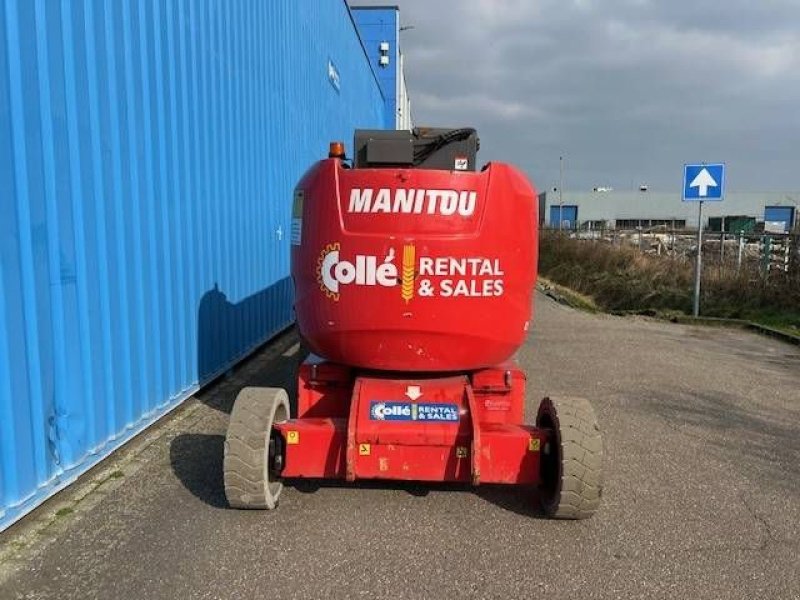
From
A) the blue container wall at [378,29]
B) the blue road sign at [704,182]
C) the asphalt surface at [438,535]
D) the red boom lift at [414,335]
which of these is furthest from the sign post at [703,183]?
the blue container wall at [378,29]

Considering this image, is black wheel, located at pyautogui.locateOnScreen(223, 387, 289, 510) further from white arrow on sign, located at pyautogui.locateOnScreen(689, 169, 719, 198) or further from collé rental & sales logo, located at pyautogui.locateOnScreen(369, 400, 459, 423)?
white arrow on sign, located at pyautogui.locateOnScreen(689, 169, 719, 198)

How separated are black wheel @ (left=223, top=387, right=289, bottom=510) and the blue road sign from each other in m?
10.8

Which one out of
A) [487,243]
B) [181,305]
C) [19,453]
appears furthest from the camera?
[181,305]

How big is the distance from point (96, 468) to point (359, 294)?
7.26 feet

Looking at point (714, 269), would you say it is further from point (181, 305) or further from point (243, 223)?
point (181, 305)

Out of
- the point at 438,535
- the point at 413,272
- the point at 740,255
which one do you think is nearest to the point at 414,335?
the point at 413,272

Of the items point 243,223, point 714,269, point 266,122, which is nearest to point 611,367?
point 243,223

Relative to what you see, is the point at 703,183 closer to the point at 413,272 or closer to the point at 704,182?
the point at 704,182

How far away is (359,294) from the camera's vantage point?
3.75m

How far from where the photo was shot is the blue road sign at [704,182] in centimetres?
1236

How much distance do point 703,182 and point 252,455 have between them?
11296mm

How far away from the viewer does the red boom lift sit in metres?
3.66

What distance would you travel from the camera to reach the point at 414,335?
3816mm

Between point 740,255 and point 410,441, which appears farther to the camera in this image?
point 740,255
